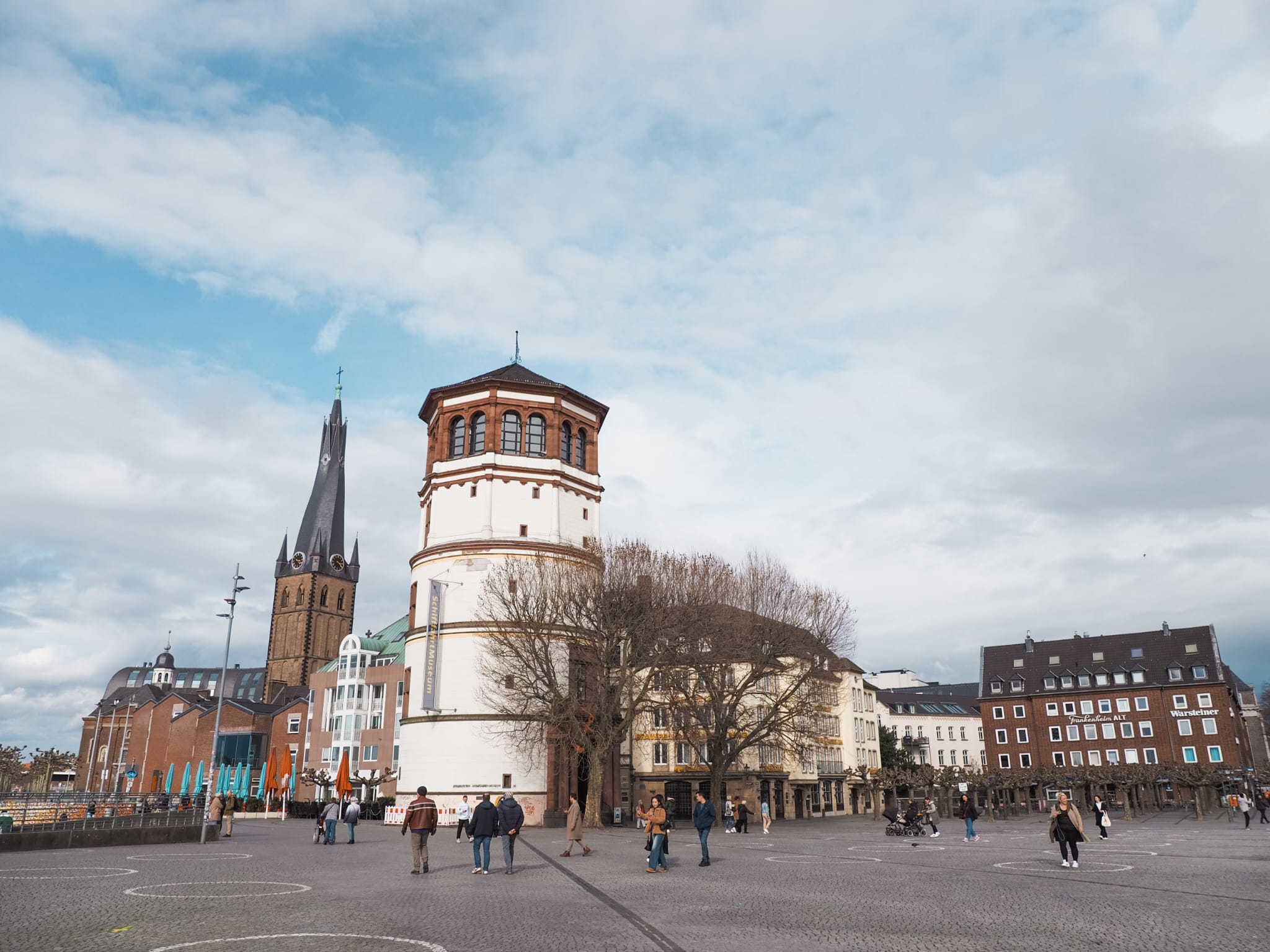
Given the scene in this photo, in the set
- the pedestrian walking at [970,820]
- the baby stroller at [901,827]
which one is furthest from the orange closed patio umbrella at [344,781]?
the pedestrian walking at [970,820]

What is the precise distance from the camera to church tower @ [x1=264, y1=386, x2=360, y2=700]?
483 feet

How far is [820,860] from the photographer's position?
25969mm

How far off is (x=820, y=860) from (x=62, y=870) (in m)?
19.1

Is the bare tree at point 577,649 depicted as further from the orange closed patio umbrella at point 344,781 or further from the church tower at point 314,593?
the church tower at point 314,593

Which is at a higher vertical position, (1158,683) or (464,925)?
(1158,683)

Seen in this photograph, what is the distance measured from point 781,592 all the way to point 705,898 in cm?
3240

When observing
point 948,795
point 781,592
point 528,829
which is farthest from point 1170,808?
point 528,829

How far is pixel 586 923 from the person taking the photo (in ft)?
42.8

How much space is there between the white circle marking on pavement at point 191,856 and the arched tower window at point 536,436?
28.5 meters

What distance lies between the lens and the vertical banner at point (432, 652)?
154 ft

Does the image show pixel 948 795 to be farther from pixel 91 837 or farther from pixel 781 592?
pixel 91 837

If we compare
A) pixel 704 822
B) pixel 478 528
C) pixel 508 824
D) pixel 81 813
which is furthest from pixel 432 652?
pixel 508 824

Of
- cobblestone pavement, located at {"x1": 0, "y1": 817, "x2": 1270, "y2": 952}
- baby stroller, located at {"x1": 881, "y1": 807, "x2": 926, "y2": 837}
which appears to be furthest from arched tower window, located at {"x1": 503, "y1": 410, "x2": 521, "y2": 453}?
cobblestone pavement, located at {"x1": 0, "y1": 817, "x2": 1270, "y2": 952}

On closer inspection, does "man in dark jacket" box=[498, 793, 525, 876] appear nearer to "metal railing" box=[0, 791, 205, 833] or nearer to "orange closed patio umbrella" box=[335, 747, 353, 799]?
"metal railing" box=[0, 791, 205, 833]
